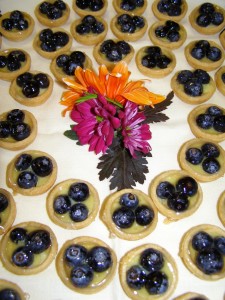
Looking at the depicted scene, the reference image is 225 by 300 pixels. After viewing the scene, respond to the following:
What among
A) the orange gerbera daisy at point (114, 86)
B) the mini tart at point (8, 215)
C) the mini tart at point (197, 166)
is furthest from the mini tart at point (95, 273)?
the orange gerbera daisy at point (114, 86)

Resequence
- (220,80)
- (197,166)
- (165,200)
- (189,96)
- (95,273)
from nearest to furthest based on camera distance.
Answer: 1. (95,273)
2. (165,200)
3. (197,166)
4. (189,96)
5. (220,80)

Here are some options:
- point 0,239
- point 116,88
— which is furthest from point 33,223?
point 116,88

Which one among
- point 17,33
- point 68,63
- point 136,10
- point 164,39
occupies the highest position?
point 136,10

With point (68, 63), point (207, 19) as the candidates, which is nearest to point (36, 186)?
point (68, 63)

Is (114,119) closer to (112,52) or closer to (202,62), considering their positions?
(112,52)

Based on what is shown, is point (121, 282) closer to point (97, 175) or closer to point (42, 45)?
point (97, 175)

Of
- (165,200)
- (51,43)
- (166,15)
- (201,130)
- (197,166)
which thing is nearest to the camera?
(165,200)
